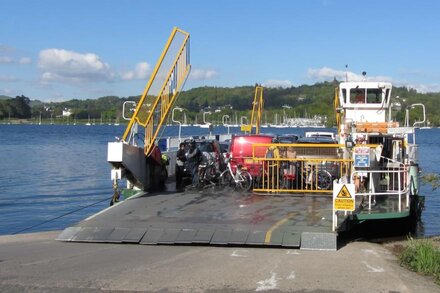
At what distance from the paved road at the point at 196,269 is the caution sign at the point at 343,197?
2.33 ft

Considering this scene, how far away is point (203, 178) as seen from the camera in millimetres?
17125

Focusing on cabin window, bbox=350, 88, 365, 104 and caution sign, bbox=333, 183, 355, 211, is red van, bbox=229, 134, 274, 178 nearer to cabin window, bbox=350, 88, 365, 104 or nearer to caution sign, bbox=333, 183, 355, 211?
cabin window, bbox=350, 88, 365, 104

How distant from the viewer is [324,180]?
1622 cm

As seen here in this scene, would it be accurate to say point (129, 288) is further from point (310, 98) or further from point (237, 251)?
point (310, 98)

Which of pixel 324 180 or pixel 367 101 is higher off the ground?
pixel 367 101

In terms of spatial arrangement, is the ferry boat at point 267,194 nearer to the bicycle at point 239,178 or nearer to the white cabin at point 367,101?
the white cabin at point 367,101

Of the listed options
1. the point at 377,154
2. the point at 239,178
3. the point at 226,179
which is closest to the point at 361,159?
the point at 377,154

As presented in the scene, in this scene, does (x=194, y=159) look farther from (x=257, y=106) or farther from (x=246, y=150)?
(x=257, y=106)

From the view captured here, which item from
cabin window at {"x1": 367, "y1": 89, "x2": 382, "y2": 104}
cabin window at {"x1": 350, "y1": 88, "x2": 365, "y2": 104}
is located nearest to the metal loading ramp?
cabin window at {"x1": 350, "y1": 88, "x2": 365, "y2": 104}

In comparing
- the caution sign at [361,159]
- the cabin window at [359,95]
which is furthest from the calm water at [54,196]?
the caution sign at [361,159]

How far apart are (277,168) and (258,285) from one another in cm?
875

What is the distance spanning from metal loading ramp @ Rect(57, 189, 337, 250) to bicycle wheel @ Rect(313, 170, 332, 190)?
1.36 m

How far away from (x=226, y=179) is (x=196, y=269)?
357 inches

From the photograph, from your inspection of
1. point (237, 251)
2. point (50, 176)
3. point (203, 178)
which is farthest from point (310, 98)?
point (237, 251)
